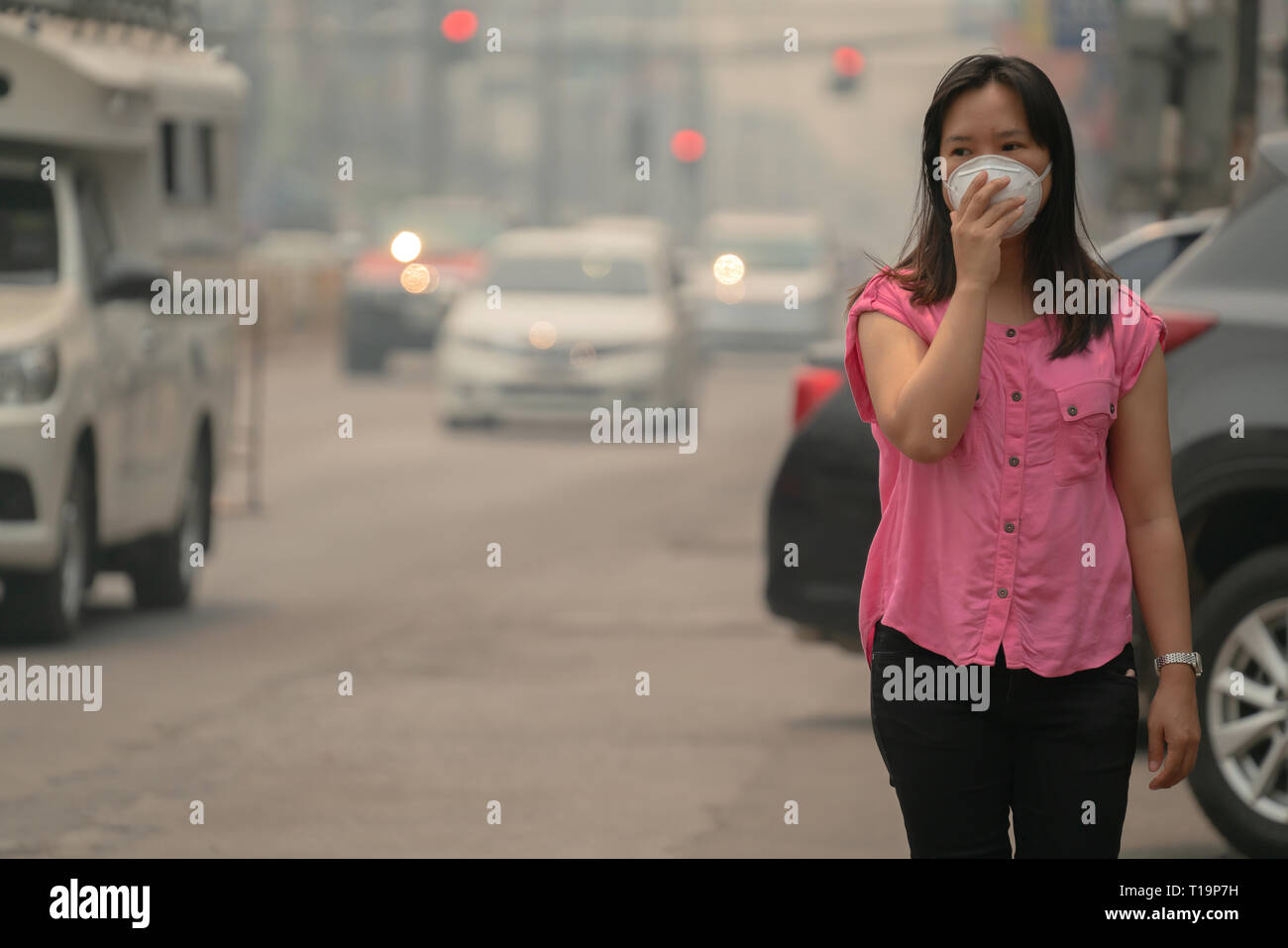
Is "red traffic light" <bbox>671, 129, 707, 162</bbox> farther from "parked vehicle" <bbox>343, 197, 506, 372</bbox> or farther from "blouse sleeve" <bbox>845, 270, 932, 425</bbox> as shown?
"blouse sleeve" <bbox>845, 270, 932, 425</bbox>

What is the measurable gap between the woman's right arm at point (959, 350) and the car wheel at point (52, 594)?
24.7 feet

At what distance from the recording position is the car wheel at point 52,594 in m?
10.8

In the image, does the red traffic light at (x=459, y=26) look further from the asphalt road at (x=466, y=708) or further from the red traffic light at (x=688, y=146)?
the asphalt road at (x=466, y=708)

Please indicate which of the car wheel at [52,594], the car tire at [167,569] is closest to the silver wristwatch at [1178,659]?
the car wheel at [52,594]

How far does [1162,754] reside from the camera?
13.1 ft

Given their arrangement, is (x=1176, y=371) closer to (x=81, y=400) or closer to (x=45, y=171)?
(x=81, y=400)

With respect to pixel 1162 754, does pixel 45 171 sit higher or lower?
higher

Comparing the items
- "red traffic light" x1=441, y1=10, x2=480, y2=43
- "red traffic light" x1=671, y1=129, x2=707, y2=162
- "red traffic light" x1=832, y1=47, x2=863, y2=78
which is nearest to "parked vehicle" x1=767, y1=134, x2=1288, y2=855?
"red traffic light" x1=441, y1=10, x2=480, y2=43

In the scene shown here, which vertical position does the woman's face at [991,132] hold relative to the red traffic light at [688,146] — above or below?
below

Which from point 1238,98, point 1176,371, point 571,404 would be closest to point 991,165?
point 1176,371

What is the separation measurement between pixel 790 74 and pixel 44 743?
13204 centimetres

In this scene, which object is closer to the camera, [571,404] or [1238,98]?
[1238,98]

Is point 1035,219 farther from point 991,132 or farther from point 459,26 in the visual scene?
point 459,26

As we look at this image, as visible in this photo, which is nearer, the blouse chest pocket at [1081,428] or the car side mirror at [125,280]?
the blouse chest pocket at [1081,428]
